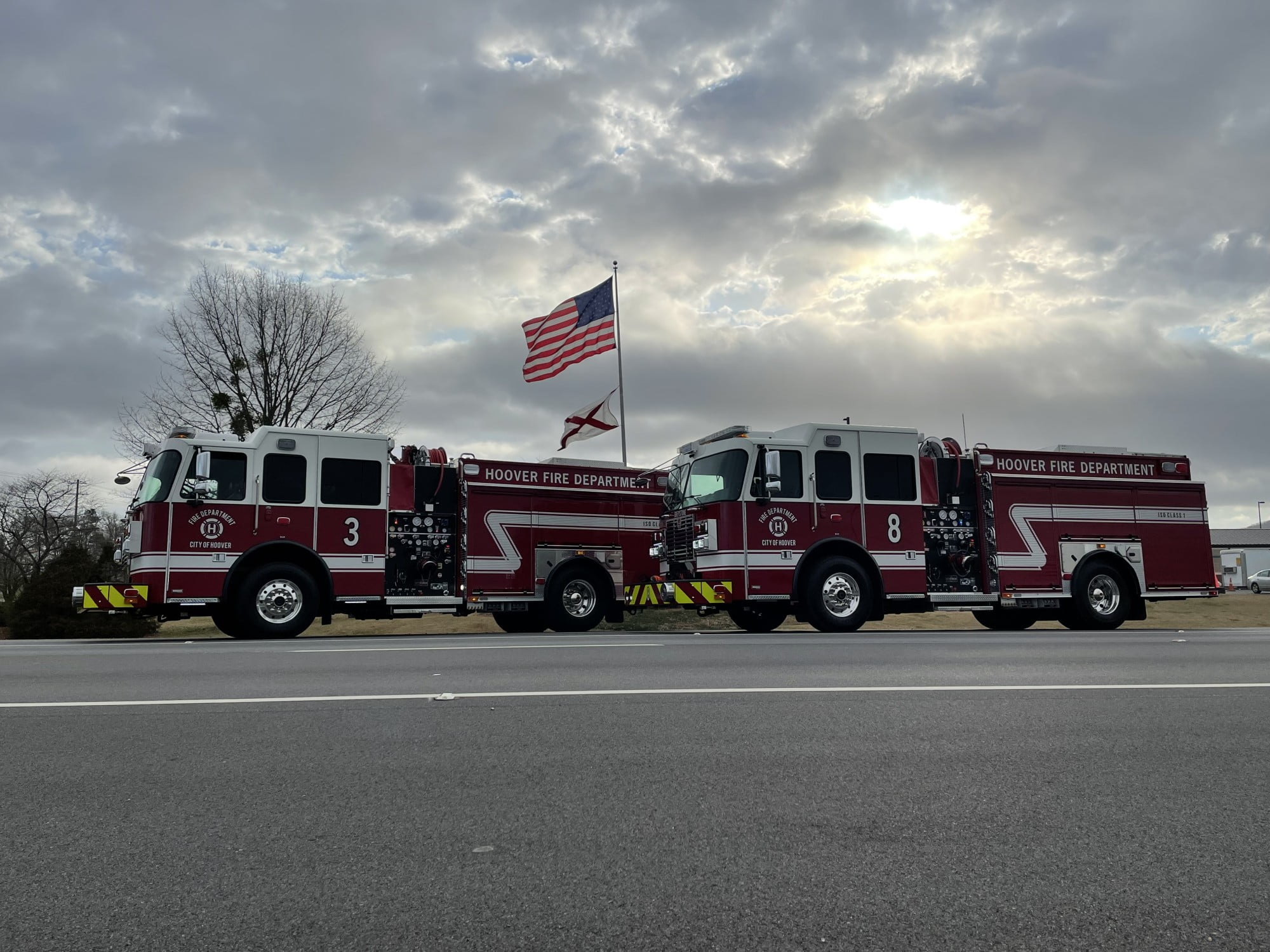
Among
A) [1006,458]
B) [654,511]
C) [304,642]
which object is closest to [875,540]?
[1006,458]

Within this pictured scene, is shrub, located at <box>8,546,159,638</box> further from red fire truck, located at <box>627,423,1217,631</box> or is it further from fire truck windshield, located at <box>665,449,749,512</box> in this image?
fire truck windshield, located at <box>665,449,749,512</box>

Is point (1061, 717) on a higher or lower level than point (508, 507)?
lower

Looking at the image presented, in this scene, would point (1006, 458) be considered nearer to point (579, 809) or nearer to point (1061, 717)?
point (1061, 717)

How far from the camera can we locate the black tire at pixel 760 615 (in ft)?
54.4

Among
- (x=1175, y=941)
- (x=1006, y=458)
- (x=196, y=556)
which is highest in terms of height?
(x=1006, y=458)

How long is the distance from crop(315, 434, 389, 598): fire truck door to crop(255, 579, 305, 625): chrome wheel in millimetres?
593

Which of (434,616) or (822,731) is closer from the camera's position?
(822,731)

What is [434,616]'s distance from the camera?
99.2ft

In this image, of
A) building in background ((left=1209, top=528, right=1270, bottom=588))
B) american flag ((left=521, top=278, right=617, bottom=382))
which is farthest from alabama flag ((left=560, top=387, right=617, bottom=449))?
building in background ((left=1209, top=528, right=1270, bottom=588))

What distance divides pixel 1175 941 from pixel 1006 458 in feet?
50.3

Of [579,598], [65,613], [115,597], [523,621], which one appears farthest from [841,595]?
[65,613]

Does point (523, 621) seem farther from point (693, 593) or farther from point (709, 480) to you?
point (709, 480)

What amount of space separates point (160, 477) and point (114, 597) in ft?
5.86

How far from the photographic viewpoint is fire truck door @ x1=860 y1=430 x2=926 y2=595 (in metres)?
16.1
